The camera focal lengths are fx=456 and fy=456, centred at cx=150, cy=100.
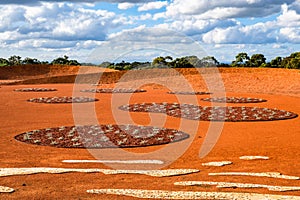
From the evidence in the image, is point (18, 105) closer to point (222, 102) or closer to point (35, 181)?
point (222, 102)

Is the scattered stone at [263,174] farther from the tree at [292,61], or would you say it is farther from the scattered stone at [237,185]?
the tree at [292,61]

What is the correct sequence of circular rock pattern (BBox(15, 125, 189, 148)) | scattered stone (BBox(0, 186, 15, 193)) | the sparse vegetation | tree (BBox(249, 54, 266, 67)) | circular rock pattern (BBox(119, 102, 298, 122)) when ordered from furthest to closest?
1. tree (BBox(249, 54, 266, 67))
2. the sparse vegetation
3. circular rock pattern (BBox(119, 102, 298, 122))
4. circular rock pattern (BBox(15, 125, 189, 148))
5. scattered stone (BBox(0, 186, 15, 193))

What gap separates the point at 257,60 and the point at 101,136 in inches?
1757

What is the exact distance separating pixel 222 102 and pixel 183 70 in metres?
17.1

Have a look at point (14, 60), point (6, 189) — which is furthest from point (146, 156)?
point (14, 60)

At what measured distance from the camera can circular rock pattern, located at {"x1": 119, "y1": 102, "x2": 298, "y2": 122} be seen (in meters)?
17.2

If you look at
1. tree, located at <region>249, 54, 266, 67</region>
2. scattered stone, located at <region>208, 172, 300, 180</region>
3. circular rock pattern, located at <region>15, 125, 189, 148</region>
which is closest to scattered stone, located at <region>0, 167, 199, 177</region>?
scattered stone, located at <region>208, 172, 300, 180</region>

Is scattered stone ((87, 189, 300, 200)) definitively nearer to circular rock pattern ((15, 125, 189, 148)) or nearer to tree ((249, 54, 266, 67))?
circular rock pattern ((15, 125, 189, 148))

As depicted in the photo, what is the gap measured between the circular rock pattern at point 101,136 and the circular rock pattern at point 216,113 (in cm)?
357

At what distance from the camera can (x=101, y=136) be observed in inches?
511

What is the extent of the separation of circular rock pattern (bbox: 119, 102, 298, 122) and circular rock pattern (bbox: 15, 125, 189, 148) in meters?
3.57

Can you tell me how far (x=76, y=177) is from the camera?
821 centimetres

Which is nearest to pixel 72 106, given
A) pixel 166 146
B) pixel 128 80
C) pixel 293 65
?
pixel 166 146

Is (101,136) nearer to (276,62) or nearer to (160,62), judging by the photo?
(160,62)
